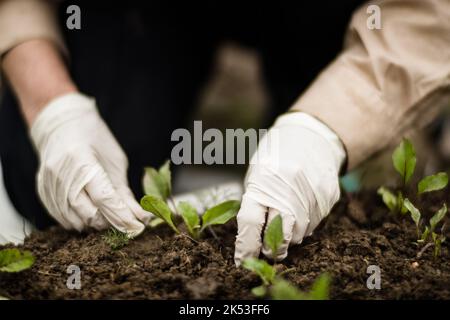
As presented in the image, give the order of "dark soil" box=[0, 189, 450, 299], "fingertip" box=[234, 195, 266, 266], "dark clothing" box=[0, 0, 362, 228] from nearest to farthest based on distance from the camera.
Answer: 1. "dark soil" box=[0, 189, 450, 299]
2. "fingertip" box=[234, 195, 266, 266]
3. "dark clothing" box=[0, 0, 362, 228]

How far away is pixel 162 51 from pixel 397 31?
106cm

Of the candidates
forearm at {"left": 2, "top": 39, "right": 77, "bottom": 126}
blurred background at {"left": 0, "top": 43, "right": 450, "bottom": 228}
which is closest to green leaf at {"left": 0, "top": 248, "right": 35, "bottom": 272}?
blurred background at {"left": 0, "top": 43, "right": 450, "bottom": 228}

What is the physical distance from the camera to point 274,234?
99 centimetres

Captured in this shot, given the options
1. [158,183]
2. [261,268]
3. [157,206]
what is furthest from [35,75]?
[261,268]

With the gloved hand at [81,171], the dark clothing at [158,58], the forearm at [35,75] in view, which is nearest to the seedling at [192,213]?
the gloved hand at [81,171]

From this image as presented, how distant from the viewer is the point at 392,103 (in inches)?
53.4

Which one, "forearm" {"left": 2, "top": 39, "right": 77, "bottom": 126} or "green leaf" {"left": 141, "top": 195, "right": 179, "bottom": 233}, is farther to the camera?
"forearm" {"left": 2, "top": 39, "right": 77, "bottom": 126}

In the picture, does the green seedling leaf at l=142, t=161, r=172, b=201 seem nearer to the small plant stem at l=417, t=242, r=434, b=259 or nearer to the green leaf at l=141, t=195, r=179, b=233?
the green leaf at l=141, t=195, r=179, b=233

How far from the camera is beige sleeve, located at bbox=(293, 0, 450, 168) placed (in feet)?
4.35

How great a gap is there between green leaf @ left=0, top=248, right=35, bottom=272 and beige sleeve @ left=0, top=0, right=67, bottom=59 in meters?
0.82

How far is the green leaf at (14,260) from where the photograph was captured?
977 mm

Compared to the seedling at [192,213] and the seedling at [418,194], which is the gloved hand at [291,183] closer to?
the seedling at [192,213]

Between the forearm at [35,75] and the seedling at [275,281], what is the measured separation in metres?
0.83
